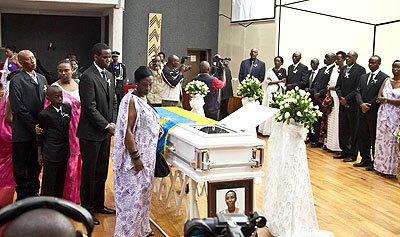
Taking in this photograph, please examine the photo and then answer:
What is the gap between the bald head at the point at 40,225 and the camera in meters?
0.89

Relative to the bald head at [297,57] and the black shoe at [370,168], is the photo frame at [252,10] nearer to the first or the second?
the bald head at [297,57]

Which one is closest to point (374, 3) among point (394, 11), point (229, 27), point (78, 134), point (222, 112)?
point (394, 11)

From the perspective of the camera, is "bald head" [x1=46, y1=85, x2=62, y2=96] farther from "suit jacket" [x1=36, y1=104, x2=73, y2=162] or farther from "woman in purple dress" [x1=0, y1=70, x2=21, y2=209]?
"woman in purple dress" [x1=0, y1=70, x2=21, y2=209]

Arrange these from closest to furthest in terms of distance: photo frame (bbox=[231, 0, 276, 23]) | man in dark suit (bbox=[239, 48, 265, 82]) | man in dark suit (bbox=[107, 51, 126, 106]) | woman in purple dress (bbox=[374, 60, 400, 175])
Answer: woman in purple dress (bbox=[374, 60, 400, 175]) → man in dark suit (bbox=[107, 51, 126, 106]) → man in dark suit (bbox=[239, 48, 265, 82]) → photo frame (bbox=[231, 0, 276, 23])

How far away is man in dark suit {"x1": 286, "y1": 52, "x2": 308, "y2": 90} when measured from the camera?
9.62 meters

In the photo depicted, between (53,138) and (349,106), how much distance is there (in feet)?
17.2

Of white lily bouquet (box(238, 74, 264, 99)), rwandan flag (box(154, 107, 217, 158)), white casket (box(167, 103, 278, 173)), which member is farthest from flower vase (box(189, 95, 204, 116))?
white casket (box(167, 103, 278, 173))

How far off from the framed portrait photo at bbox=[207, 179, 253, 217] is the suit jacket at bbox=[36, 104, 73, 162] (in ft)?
5.52

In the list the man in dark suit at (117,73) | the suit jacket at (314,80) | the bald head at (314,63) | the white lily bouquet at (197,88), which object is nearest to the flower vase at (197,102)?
the white lily bouquet at (197,88)

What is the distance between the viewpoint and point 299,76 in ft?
32.0

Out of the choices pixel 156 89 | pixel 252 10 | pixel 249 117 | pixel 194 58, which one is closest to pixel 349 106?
pixel 156 89

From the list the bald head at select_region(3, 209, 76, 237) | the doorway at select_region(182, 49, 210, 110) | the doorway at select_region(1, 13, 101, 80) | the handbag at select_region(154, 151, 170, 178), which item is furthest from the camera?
the doorway at select_region(1, 13, 101, 80)

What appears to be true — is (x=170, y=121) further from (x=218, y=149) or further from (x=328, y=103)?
(x=328, y=103)

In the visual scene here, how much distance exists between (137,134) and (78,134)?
0.91 meters
